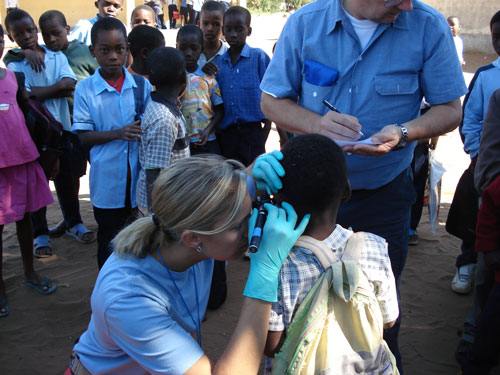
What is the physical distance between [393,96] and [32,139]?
2494 mm

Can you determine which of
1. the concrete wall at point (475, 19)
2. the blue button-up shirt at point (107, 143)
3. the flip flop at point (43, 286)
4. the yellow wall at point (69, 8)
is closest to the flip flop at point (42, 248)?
the flip flop at point (43, 286)

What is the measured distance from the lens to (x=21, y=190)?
3232 millimetres

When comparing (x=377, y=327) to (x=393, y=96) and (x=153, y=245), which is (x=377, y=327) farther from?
(x=393, y=96)

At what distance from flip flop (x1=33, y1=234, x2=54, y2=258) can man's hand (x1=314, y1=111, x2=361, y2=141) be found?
125 inches

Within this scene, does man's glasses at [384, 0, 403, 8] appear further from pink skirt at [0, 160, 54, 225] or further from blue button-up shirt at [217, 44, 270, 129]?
pink skirt at [0, 160, 54, 225]

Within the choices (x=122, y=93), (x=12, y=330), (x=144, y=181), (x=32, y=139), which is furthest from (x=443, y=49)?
→ (x=12, y=330)

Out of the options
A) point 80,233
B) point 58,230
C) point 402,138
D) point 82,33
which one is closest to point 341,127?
point 402,138

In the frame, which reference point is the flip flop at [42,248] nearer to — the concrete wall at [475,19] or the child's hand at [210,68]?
the child's hand at [210,68]

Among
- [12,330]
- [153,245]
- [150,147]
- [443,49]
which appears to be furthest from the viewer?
[12,330]

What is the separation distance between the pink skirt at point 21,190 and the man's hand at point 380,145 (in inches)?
93.9

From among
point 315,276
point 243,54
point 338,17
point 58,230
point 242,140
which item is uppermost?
point 338,17

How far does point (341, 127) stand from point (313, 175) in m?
0.43

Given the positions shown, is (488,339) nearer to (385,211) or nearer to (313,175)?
(385,211)

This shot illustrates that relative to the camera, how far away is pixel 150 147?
111 inches
